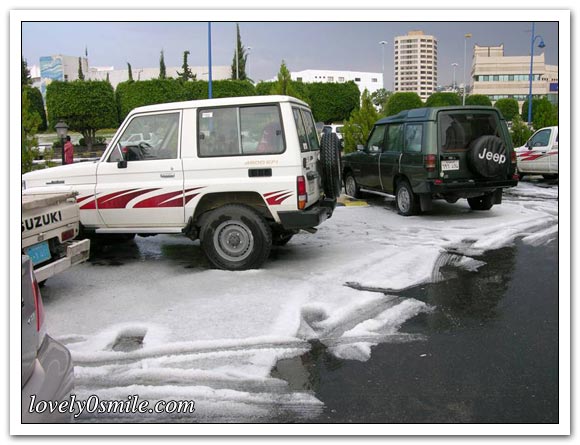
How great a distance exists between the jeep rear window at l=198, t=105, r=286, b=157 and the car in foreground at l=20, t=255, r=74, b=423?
4.06 m

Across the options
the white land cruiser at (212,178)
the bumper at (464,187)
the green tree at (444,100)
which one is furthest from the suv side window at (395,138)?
the green tree at (444,100)

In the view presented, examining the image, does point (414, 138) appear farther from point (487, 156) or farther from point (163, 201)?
point (163, 201)

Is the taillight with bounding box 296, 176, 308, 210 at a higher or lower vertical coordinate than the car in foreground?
higher

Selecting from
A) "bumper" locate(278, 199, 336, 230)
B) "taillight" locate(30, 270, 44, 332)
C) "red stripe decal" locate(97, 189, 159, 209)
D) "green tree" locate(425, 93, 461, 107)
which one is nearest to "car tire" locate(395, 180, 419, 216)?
"bumper" locate(278, 199, 336, 230)

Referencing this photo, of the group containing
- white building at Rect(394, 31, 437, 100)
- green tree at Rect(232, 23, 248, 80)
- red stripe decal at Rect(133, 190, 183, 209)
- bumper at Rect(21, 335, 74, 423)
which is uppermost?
green tree at Rect(232, 23, 248, 80)

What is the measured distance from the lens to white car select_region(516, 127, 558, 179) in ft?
51.8

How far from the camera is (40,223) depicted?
5566 mm

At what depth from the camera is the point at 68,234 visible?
6113 mm

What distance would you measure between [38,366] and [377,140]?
10102mm

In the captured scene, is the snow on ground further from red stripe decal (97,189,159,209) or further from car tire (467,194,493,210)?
car tire (467,194,493,210)

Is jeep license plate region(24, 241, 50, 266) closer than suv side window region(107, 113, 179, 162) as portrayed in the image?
Yes
